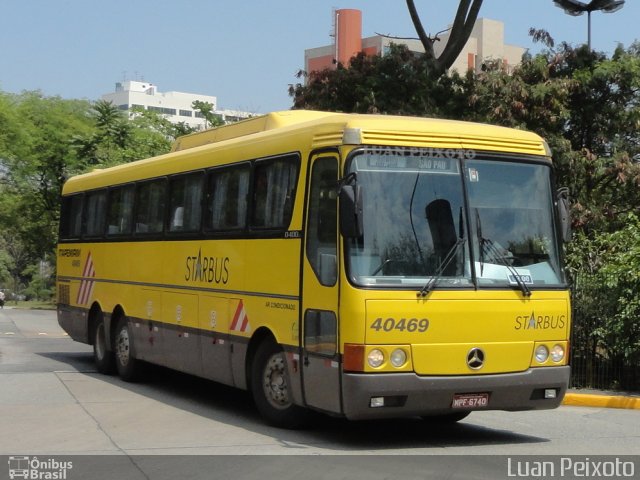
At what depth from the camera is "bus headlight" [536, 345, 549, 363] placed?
10.2 meters

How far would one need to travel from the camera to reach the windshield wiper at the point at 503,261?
1009cm

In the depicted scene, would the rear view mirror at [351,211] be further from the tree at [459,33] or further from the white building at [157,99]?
the white building at [157,99]

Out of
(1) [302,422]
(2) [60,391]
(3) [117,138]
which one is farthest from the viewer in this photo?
Result: (3) [117,138]

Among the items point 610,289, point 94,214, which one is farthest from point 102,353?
point 610,289

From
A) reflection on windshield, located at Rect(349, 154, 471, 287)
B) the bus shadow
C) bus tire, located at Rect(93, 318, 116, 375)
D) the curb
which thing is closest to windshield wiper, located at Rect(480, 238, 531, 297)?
reflection on windshield, located at Rect(349, 154, 471, 287)

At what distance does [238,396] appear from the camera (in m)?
14.2

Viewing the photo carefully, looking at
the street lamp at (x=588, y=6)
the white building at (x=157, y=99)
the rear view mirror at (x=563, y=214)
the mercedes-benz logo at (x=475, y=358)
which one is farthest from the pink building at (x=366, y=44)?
the white building at (x=157, y=99)

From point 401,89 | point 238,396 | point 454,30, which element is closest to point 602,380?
point 238,396

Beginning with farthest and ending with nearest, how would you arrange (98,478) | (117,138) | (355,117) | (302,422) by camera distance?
1. (117,138)
2. (302,422)
3. (355,117)
4. (98,478)

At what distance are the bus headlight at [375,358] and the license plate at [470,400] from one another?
871 millimetres

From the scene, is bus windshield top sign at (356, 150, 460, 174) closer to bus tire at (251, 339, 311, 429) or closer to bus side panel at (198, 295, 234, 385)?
bus tire at (251, 339, 311, 429)

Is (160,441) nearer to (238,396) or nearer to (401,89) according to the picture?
Answer: (238,396)

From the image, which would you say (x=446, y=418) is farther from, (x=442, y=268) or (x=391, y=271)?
(x=391, y=271)

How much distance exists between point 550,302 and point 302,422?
9.32 ft
